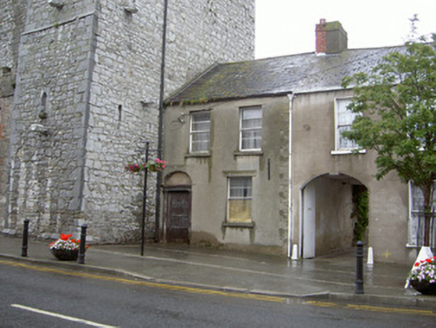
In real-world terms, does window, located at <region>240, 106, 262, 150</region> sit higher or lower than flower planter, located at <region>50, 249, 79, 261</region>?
higher

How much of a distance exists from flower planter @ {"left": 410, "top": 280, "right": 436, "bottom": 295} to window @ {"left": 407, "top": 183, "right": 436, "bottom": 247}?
19.2 feet

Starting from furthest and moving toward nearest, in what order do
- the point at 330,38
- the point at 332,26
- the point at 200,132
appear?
the point at 330,38, the point at 332,26, the point at 200,132

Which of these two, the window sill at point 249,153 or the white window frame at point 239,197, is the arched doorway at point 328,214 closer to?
the white window frame at point 239,197

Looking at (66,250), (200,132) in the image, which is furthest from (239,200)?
(66,250)

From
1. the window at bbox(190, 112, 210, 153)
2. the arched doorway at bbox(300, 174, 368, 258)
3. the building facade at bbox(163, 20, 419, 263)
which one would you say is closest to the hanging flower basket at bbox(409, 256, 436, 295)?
the building facade at bbox(163, 20, 419, 263)

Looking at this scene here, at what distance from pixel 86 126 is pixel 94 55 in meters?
2.58

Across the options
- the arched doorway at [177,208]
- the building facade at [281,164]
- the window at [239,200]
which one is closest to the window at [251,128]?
the building facade at [281,164]

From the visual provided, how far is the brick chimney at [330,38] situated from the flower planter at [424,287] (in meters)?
12.7

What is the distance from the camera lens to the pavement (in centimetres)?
904

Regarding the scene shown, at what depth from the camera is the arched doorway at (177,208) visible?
18.7m

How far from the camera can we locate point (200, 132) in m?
18.9

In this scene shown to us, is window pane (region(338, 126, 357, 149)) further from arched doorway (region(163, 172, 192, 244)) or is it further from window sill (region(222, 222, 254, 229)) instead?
arched doorway (region(163, 172, 192, 244))

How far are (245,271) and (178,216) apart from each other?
291 inches

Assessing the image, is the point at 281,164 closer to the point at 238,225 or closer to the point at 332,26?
the point at 238,225
